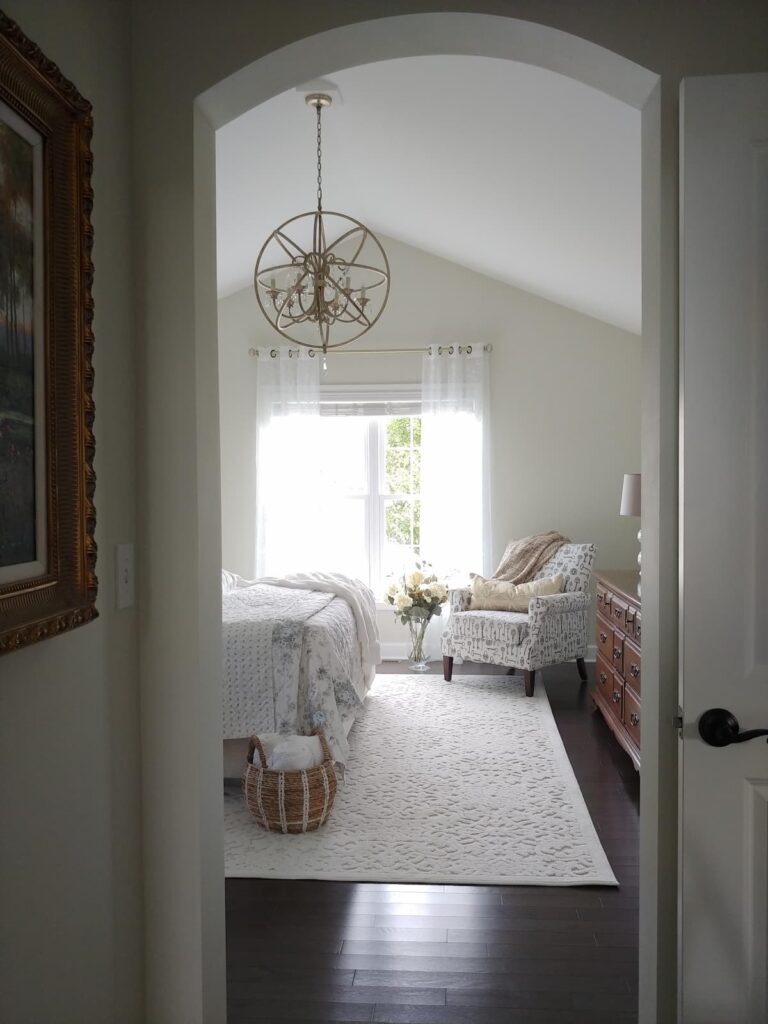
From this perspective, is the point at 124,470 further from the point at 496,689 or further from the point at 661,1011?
the point at 496,689

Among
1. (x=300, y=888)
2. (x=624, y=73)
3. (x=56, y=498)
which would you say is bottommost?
(x=300, y=888)

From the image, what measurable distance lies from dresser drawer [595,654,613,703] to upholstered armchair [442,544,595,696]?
44cm

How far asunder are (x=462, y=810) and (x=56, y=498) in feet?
8.78

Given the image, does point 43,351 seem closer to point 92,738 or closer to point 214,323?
point 214,323

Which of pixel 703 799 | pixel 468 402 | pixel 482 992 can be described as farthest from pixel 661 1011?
pixel 468 402

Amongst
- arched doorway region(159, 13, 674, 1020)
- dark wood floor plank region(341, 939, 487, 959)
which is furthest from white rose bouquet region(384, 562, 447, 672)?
arched doorway region(159, 13, 674, 1020)

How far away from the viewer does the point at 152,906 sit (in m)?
1.76

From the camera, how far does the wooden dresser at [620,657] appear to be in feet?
12.9

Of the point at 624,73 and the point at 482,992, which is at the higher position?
the point at 624,73

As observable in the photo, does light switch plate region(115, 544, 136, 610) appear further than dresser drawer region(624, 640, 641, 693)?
No

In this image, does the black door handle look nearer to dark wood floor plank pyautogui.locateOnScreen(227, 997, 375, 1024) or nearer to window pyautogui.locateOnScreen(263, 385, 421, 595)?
dark wood floor plank pyautogui.locateOnScreen(227, 997, 375, 1024)

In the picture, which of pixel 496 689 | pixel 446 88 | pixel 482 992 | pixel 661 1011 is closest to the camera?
pixel 661 1011

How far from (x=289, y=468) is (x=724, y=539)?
5280 mm

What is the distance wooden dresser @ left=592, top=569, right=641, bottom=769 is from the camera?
3.92 metres
